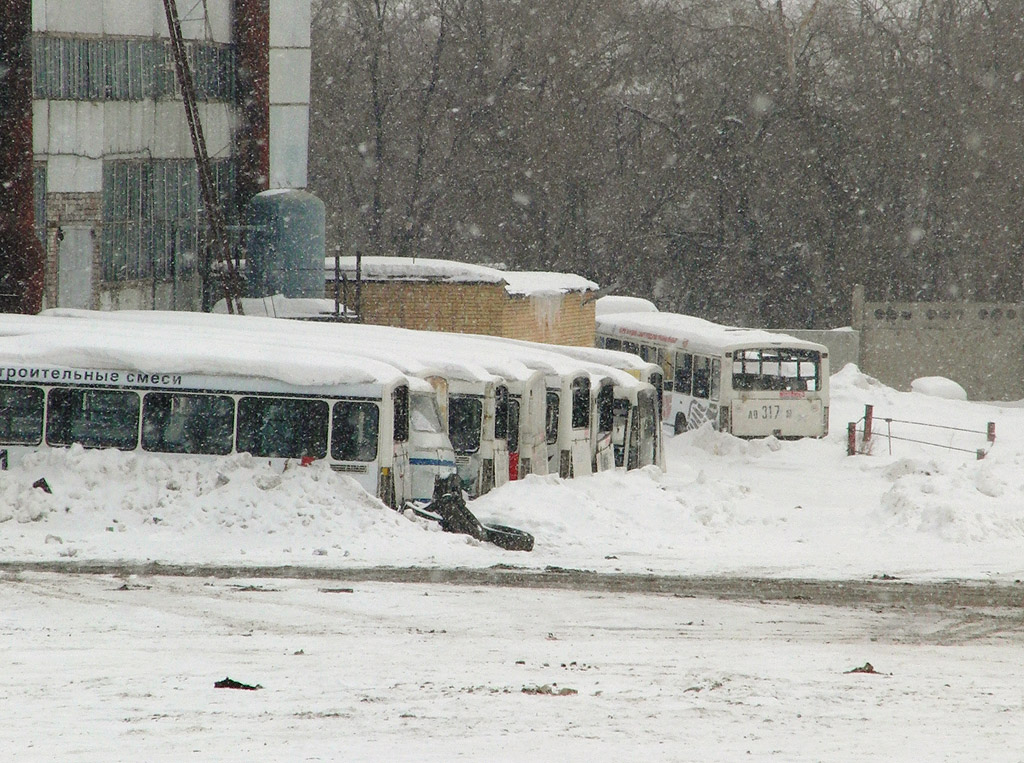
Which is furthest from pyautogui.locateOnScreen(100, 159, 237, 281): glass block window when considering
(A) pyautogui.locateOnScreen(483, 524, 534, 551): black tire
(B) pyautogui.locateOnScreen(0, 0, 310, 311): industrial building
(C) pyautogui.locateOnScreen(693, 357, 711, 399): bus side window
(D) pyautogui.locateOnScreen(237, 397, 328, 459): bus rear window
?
(A) pyautogui.locateOnScreen(483, 524, 534, 551): black tire

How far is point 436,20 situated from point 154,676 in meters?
61.6

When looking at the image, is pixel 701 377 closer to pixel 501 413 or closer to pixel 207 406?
pixel 501 413

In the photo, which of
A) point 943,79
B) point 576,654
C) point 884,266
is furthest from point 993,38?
point 576,654

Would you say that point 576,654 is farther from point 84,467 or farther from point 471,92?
point 471,92

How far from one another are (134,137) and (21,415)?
1464 centimetres

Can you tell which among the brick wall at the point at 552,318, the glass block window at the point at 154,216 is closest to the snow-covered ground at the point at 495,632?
the brick wall at the point at 552,318

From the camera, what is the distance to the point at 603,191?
58.5 meters

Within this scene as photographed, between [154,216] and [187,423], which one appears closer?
[187,423]

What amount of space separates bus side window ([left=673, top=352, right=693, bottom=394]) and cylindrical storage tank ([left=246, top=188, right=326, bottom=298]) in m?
8.39

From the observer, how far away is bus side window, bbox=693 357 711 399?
3319 centimetres

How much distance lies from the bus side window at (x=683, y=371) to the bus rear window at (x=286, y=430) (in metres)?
17.2

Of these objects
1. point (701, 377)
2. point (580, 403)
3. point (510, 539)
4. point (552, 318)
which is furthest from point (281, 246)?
point (510, 539)

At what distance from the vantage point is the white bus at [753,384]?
107 ft

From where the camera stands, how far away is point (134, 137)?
31953mm
